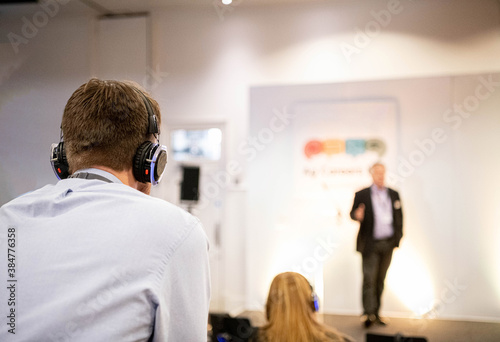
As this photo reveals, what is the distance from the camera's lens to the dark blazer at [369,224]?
4.48 m

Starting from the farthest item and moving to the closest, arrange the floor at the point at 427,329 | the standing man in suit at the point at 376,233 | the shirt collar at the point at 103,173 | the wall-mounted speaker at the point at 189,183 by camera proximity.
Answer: the standing man in suit at the point at 376,233
the wall-mounted speaker at the point at 189,183
the floor at the point at 427,329
the shirt collar at the point at 103,173

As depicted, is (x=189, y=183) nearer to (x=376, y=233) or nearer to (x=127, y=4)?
(x=376, y=233)

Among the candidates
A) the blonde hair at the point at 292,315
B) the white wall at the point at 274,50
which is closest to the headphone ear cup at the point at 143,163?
the blonde hair at the point at 292,315

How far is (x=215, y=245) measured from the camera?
500 centimetres

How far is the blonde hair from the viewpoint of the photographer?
1793 millimetres

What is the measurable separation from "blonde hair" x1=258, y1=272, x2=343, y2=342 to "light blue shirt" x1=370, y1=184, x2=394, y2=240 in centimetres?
274

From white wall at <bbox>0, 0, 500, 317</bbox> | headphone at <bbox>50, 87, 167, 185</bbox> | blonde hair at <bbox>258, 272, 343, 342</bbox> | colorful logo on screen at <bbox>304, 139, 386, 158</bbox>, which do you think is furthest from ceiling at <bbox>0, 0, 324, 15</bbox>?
headphone at <bbox>50, 87, 167, 185</bbox>

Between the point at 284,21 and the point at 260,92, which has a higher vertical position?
the point at 284,21

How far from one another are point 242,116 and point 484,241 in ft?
9.04

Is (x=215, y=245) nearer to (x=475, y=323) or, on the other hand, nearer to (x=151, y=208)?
(x=475, y=323)

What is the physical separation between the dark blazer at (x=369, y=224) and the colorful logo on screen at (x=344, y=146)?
1.33 ft

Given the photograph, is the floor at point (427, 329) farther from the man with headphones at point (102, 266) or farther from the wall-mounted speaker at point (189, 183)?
the man with headphones at point (102, 266)

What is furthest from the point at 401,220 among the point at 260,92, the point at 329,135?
the point at 260,92

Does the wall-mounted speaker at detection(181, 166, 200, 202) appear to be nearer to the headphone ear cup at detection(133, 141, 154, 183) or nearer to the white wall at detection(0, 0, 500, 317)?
the white wall at detection(0, 0, 500, 317)
